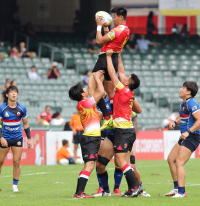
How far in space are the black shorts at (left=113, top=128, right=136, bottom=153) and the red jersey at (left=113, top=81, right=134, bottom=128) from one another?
87mm

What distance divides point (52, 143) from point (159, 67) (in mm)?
11672

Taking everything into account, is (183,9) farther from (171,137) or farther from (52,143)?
(52,143)

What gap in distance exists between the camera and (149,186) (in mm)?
11586

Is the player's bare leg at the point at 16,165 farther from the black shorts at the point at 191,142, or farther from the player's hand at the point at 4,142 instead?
the black shorts at the point at 191,142

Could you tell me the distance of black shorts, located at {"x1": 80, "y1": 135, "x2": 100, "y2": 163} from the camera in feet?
29.3

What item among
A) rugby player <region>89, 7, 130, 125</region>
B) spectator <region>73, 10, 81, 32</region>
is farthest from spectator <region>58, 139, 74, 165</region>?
spectator <region>73, 10, 81, 32</region>

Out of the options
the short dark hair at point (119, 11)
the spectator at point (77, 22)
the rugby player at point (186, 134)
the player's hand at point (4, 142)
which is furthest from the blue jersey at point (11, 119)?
the spectator at point (77, 22)

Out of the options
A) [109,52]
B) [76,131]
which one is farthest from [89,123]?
[76,131]

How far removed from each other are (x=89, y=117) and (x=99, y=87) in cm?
55

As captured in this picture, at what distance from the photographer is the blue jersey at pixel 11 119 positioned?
35.3 ft

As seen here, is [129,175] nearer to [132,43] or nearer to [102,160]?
[102,160]

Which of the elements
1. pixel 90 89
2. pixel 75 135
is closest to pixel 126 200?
pixel 90 89

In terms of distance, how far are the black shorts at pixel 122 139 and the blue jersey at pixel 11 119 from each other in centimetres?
258

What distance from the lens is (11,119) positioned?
35.4 feet
